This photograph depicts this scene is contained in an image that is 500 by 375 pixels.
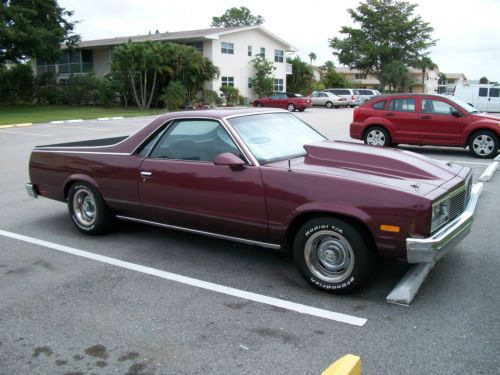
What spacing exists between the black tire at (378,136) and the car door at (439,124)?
3.10 ft

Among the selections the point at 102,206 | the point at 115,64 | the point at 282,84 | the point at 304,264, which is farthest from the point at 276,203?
the point at 282,84

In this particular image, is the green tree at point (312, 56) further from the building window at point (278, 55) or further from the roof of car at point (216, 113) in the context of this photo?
the roof of car at point (216, 113)

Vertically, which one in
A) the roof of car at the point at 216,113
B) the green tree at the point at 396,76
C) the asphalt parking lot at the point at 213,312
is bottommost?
the asphalt parking lot at the point at 213,312

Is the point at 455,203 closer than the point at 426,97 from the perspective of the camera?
Yes

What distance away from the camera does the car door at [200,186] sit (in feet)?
15.1

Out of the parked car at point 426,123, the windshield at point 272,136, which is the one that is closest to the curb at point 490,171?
the parked car at point 426,123

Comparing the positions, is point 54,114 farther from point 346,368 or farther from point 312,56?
point 312,56

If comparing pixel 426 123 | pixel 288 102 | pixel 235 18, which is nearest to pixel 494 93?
pixel 288 102

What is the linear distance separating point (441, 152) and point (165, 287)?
437 inches

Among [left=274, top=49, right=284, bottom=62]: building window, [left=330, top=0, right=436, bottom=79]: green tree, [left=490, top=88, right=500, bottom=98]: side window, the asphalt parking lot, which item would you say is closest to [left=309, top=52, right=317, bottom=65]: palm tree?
[left=330, top=0, right=436, bottom=79]: green tree

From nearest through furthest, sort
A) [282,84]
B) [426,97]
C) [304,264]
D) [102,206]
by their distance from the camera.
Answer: [304,264], [102,206], [426,97], [282,84]

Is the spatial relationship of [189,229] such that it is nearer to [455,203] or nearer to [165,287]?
[165,287]

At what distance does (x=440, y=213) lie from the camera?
4.13m

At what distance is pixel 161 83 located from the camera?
116ft
